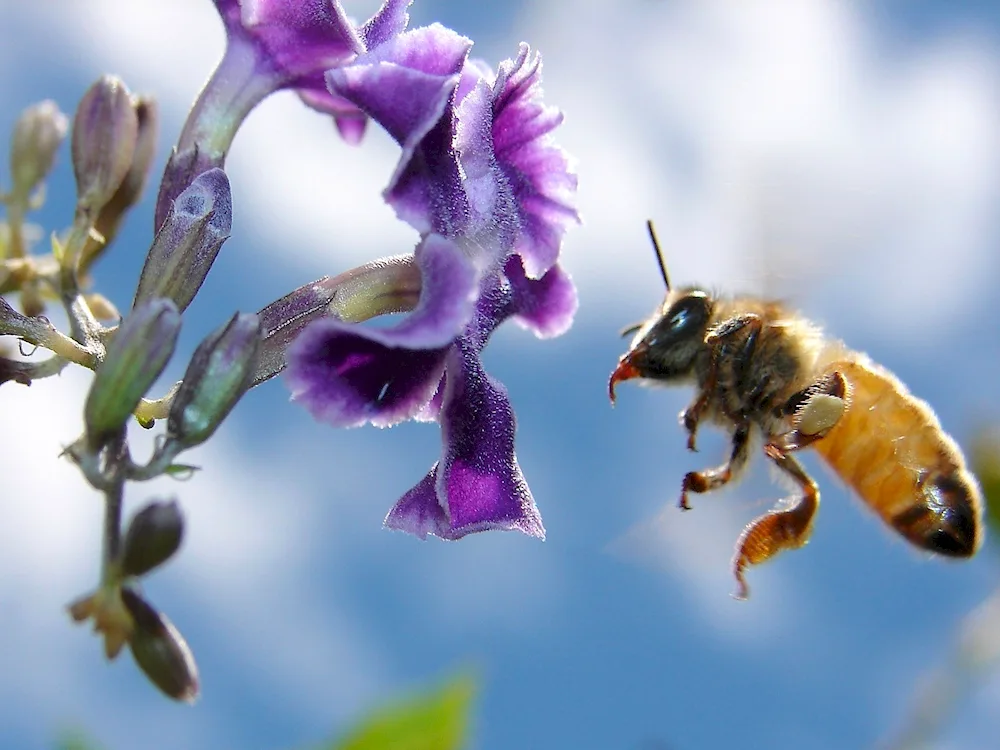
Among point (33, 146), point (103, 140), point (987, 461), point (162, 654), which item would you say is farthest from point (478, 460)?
point (987, 461)

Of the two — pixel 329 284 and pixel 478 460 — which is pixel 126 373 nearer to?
pixel 329 284

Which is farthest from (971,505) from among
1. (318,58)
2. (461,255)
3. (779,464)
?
(318,58)

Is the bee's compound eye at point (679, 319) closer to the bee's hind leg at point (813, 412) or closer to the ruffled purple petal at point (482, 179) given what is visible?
the bee's hind leg at point (813, 412)

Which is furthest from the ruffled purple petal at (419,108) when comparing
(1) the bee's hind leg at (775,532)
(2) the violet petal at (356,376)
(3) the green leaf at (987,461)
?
(3) the green leaf at (987,461)

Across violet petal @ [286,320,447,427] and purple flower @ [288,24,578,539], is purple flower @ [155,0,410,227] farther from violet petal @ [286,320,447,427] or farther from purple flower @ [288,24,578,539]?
violet petal @ [286,320,447,427]

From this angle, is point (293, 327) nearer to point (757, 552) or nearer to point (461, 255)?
point (461, 255)

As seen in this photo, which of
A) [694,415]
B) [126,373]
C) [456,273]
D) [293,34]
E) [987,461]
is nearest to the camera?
[126,373]

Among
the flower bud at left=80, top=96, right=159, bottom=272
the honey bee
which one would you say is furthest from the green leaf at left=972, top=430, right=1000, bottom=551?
the flower bud at left=80, top=96, right=159, bottom=272
